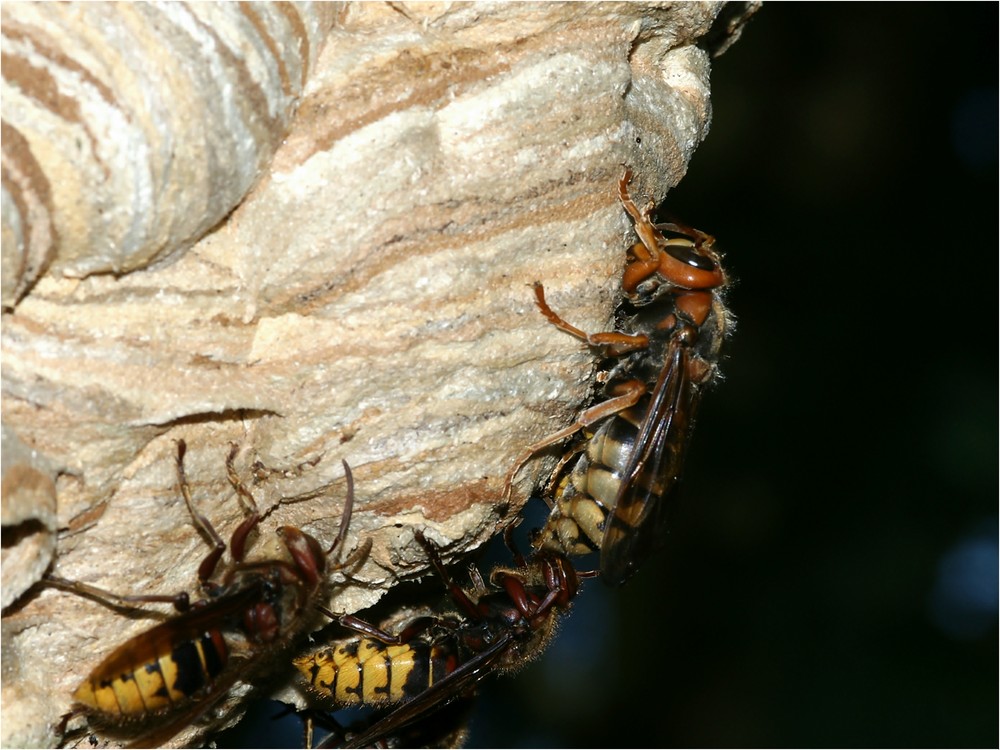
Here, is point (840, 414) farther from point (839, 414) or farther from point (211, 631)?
point (211, 631)

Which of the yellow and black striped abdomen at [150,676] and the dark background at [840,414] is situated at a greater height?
the yellow and black striped abdomen at [150,676]

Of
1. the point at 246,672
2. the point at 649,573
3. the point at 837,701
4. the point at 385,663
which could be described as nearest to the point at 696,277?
the point at 385,663

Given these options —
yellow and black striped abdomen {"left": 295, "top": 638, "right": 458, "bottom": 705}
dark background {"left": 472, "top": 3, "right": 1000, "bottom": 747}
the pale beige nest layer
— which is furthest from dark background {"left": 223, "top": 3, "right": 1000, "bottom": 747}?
the pale beige nest layer

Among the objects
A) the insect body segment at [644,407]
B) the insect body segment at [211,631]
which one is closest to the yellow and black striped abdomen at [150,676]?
the insect body segment at [211,631]

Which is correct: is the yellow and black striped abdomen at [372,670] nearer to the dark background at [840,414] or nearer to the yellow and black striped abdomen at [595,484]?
the yellow and black striped abdomen at [595,484]

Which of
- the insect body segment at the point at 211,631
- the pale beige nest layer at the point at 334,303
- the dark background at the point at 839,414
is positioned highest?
the pale beige nest layer at the point at 334,303

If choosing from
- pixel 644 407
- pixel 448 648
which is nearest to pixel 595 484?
pixel 644 407

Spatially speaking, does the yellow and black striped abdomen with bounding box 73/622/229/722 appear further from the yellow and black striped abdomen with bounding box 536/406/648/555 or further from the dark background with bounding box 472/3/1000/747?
the dark background with bounding box 472/3/1000/747
